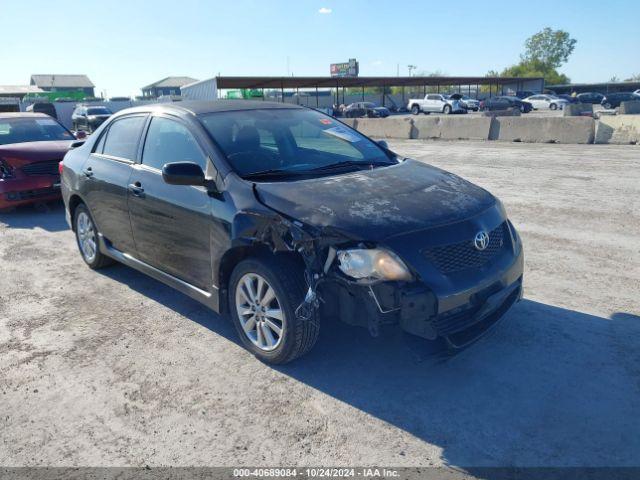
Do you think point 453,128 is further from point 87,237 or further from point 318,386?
point 318,386

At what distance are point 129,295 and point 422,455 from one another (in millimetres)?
3384

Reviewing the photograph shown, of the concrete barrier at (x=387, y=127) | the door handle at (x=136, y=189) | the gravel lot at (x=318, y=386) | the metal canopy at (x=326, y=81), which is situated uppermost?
the metal canopy at (x=326, y=81)

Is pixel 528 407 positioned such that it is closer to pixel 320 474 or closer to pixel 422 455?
pixel 422 455

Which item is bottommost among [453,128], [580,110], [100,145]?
[453,128]

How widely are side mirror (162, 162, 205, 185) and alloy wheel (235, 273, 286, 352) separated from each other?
80 centimetres

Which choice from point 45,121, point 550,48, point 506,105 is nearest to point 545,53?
point 550,48

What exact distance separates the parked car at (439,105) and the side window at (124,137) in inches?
1693

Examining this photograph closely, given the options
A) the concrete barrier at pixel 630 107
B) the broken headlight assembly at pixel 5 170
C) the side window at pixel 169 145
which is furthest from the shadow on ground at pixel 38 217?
the concrete barrier at pixel 630 107

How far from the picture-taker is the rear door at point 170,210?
12.9ft

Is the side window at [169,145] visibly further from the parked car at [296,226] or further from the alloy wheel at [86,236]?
the alloy wheel at [86,236]

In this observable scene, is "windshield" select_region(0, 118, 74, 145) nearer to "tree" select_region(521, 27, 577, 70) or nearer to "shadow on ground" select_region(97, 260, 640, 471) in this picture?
"shadow on ground" select_region(97, 260, 640, 471)

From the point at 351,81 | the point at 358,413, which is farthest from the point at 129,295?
the point at 351,81

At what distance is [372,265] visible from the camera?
3086mm

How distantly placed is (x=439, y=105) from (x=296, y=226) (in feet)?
151
